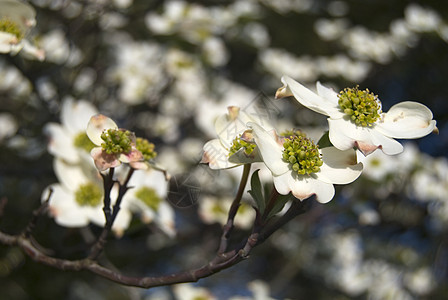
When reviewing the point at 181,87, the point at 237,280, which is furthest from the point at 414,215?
the point at 181,87

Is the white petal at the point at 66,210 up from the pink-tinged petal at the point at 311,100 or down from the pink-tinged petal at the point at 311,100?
down

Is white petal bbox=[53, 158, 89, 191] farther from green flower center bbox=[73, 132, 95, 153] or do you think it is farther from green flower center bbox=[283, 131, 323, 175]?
green flower center bbox=[283, 131, 323, 175]

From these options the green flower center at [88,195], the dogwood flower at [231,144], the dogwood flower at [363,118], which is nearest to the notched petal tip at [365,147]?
the dogwood flower at [363,118]

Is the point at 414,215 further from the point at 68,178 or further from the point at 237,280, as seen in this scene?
the point at 68,178

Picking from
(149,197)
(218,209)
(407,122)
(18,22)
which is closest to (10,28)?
(18,22)

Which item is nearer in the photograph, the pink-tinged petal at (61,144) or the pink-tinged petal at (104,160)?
the pink-tinged petal at (104,160)

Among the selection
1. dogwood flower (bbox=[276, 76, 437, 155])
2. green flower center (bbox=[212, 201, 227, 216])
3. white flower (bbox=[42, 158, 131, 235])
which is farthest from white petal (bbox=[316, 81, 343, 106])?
green flower center (bbox=[212, 201, 227, 216])

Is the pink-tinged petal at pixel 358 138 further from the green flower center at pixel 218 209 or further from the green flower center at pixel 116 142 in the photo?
the green flower center at pixel 218 209
